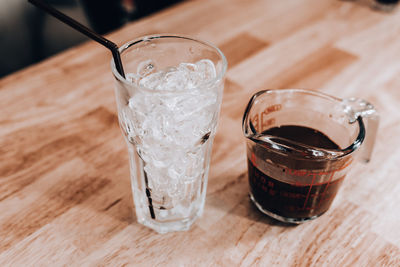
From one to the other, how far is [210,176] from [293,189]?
0.18 metres

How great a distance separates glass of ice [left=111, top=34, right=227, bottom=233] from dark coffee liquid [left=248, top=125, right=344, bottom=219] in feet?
0.28

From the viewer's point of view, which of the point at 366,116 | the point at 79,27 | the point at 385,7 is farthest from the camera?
the point at 385,7

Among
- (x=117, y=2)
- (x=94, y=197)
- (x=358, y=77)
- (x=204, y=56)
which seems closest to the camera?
(x=204, y=56)

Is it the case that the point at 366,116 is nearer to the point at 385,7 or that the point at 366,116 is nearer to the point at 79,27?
the point at 79,27

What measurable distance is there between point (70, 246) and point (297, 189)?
35cm

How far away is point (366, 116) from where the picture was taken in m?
0.63

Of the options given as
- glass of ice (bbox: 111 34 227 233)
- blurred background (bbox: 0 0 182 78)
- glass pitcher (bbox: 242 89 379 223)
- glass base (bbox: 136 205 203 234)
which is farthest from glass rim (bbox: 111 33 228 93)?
blurred background (bbox: 0 0 182 78)

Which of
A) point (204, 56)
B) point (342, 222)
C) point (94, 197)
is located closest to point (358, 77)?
point (342, 222)

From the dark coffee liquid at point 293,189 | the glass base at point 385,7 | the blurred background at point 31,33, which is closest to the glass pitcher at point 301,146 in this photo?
the dark coffee liquid at point 293,189

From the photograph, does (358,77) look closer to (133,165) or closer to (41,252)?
(133,165)

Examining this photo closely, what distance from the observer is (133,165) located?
0.61 meters

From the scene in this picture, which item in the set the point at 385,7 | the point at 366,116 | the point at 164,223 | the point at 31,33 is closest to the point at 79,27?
the point at 164,223

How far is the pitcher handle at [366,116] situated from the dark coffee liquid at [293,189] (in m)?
0.06

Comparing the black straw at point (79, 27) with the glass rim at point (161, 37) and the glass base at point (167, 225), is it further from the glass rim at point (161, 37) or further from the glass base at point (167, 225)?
the glass base at point (167, 225)
